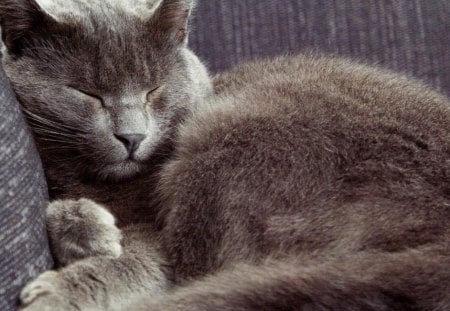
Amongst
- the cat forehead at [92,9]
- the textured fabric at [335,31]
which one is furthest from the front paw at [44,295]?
the textured fabric at [335,31]

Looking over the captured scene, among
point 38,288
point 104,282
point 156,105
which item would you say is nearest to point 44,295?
point 38,288

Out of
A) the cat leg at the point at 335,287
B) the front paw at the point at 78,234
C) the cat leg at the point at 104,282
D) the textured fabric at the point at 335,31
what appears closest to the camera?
the cat leg at the point at 335,287

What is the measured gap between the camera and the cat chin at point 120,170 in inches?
64.3

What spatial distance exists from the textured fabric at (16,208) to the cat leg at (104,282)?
1.6 inches

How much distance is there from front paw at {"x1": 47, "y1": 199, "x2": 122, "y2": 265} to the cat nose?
0.16m

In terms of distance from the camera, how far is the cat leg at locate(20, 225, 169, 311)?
1.37 metres

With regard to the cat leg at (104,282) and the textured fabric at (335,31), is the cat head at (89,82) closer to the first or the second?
the cat leg at (104,282)

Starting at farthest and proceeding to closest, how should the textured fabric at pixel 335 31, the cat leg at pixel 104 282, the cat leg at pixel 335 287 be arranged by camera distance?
the textured fabric at pixel 335 31 < the cat leg at pixel 104 282 < the cat leg at pixel 335 287

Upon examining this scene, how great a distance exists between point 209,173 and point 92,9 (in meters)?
0.52

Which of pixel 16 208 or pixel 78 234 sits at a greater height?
pixel 16 208

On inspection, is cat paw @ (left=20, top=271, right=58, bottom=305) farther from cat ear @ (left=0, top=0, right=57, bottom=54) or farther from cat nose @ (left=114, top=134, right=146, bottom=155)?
cat ear @ (left=0, top=0, right=57, bottom=54)

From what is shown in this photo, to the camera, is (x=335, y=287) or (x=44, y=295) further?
(x=44, y=295)

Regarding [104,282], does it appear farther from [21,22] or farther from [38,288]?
[21,22]

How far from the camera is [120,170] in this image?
5.38ft
